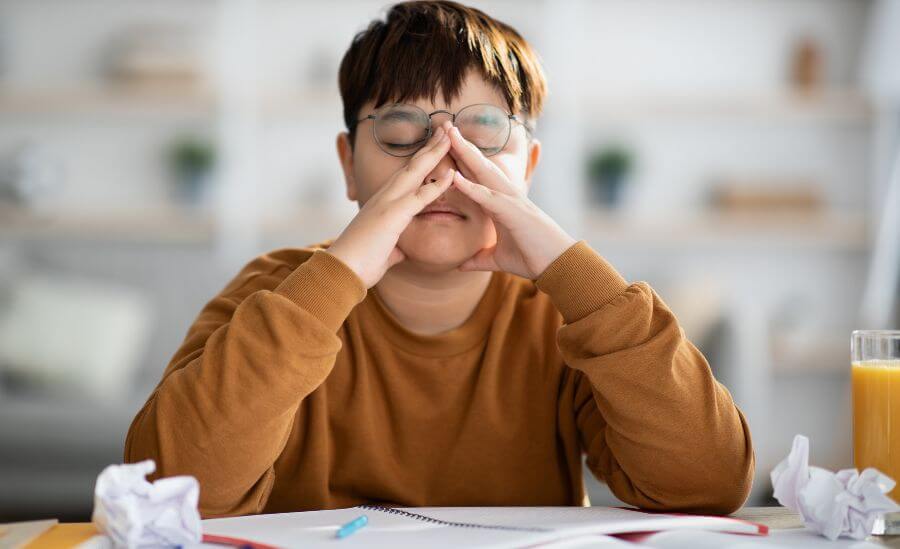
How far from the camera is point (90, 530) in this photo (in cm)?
88

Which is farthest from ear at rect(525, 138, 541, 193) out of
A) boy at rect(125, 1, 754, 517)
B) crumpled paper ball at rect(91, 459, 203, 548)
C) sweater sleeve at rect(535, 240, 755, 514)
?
crumpled paper ball at rect(91, 459, 203, 548)

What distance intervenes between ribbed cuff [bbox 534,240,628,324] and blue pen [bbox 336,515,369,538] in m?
0.33

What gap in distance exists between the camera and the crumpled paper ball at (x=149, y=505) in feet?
2.63

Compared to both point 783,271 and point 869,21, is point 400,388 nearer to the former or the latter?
point 783,271

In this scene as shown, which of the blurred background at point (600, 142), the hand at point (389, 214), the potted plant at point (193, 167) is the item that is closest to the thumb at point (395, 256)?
the hand at point (389, 214)

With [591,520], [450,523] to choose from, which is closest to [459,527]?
[450,523]

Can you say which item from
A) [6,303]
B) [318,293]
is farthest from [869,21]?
[318,293]

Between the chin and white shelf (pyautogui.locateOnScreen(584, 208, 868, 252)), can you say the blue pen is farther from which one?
white shelf (pyautogui.locateOnScreen(584, 208, 868, 252))

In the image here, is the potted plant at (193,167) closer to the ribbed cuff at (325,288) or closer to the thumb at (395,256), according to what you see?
the thumb at (395,256)

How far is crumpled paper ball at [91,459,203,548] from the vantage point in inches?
31.6

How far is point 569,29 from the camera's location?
4.46m

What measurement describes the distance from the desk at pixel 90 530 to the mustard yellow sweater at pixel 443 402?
0.05 meters

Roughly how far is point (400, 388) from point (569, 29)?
138 inches

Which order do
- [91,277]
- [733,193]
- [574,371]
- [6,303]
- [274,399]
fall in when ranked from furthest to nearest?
[733,193]
[91,277]
[6,303]
[574,371]
[274,399]
